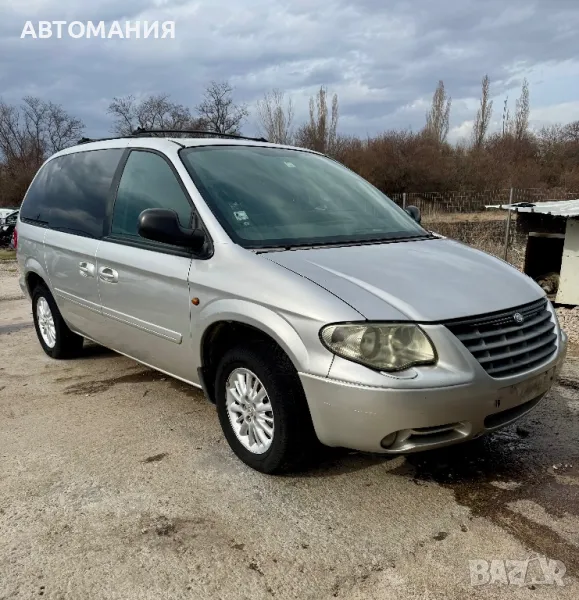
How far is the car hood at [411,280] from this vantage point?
2682 mm

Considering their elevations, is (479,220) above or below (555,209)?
below

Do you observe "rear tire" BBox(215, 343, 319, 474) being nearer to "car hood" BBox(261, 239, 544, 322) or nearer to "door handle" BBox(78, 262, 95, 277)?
"car hood" BBox(261, 239, 544, 322)

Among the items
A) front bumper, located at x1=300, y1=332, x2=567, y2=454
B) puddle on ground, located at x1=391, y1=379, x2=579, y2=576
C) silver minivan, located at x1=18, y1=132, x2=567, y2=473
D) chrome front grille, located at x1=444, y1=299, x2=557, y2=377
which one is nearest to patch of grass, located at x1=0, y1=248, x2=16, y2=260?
silver minivan, located at x1=18, y1=132, x2=567, y2=473

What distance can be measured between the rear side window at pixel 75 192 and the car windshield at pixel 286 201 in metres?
0.97

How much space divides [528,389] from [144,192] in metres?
2.68

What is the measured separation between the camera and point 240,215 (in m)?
3.41

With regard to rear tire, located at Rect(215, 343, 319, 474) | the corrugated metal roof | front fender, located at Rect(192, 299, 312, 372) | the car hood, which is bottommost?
rear tire, located at Rect(215, 343, 319, 474)

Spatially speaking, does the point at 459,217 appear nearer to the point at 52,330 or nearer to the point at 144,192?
the point at 52,330

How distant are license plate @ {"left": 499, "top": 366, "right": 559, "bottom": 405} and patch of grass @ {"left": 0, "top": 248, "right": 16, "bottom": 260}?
676 inches

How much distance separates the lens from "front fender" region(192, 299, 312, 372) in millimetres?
2738

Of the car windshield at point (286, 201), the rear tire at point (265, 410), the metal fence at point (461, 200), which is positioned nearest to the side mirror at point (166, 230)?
the car windshield at point (286, 201)

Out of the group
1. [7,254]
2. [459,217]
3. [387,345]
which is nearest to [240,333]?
[387,345]

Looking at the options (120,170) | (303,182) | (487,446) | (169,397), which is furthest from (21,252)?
(487,446)

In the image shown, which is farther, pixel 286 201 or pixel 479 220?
pixel 479 220
